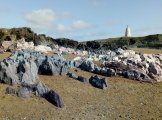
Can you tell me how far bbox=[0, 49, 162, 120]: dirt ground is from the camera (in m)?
27.4

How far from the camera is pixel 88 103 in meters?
30.7

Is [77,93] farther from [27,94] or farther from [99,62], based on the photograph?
[99,62]

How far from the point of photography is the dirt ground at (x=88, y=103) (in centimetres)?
2740

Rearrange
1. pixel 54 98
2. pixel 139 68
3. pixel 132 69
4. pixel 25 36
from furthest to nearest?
pixel 25 36 < pixel 139 68 < pixel 132 69 < pixel 54 98

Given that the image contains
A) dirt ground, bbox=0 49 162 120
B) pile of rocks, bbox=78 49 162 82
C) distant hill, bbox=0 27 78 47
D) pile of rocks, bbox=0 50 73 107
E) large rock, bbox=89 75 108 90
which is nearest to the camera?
dirt ground, bbox=0 49 162 120

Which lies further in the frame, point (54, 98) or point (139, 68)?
point (139, 68)

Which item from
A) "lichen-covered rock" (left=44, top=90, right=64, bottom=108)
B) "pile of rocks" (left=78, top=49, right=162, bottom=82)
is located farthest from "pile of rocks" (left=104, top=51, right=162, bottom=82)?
"lichen-covered rock" (left=44, top=90, right=64, bottom=108)

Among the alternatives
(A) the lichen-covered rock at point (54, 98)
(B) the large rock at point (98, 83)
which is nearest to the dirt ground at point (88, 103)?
(A) the lichen-covered rock at point (54, 98)

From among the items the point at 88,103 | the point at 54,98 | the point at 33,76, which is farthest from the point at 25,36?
the point at 54,98

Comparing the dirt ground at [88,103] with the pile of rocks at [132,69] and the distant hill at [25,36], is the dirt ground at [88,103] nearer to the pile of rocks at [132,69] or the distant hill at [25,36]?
the pile of rocks at [132,69]

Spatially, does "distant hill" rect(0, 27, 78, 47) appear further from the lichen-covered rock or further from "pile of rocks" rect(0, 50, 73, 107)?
the lichen-covered rock

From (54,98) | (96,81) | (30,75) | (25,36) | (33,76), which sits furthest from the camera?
(25,36)

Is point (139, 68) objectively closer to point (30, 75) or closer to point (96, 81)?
point (96, 81)

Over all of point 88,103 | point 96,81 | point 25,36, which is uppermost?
point 25,36
